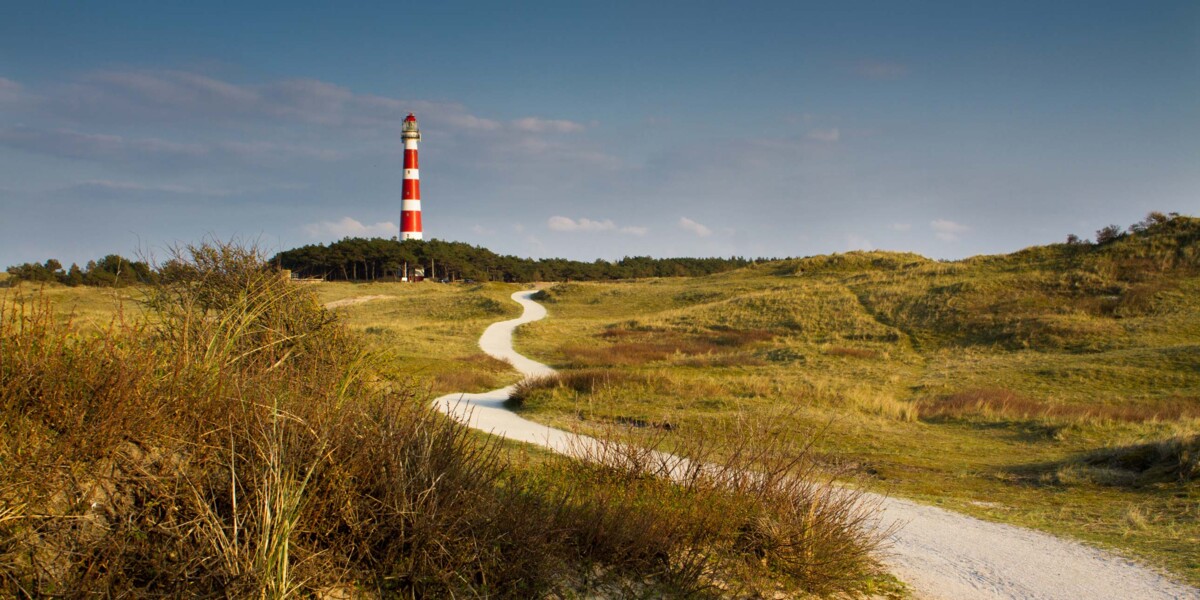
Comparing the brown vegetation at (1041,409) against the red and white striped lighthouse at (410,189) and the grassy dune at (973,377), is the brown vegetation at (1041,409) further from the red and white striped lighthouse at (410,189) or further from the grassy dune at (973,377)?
the red and white striped lighthouse at (410,189)

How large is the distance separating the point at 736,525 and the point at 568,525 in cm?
146

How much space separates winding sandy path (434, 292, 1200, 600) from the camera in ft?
19.5

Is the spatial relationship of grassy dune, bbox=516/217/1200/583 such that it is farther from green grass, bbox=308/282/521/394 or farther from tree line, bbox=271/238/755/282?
tree line, bbox=271/238/755/282

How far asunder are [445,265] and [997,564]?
83700 millimetres

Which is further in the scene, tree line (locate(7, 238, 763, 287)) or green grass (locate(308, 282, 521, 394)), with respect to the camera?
tree line (locate(7, 238, 763, 287))

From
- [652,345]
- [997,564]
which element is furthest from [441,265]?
[997,564]

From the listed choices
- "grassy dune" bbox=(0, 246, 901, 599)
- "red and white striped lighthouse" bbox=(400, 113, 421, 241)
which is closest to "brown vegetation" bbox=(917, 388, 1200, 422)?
"grassy dune" bbox=(0, 246, 901, 599)

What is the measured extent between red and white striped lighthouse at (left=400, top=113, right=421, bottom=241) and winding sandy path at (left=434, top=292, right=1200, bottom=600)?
6918cm

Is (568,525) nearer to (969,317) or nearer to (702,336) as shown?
(702,336)

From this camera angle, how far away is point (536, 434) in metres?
13.0

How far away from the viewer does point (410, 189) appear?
73.8m

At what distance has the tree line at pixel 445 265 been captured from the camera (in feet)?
254

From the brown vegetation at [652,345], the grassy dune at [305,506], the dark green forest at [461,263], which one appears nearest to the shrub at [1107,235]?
the dark green forest at [461,263]

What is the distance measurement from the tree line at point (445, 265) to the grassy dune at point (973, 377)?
3346cm
